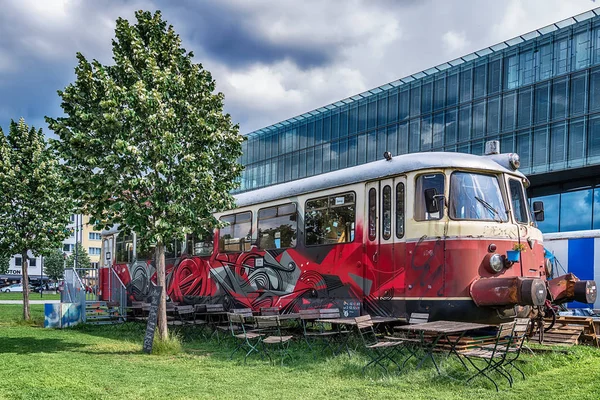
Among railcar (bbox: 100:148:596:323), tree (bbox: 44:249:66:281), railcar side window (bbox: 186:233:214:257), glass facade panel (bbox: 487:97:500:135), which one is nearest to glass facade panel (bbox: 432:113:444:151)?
glass facade panel (bbox: 487:97:500:135)

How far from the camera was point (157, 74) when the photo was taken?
38.3ft

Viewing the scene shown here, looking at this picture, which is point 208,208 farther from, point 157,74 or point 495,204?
point 495,204

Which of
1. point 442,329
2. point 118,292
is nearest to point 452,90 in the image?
point 118,292

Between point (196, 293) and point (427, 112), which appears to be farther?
point (427, 112)

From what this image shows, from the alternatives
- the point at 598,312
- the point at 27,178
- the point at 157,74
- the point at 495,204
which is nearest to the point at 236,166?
the point at 157,74

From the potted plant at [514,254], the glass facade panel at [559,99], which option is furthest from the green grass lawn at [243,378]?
the glass facade panel at [559,99]

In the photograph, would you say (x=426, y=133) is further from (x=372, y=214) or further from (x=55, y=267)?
(x=55, y=267)

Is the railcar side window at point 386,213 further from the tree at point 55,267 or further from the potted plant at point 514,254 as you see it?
the tree at point 55,267

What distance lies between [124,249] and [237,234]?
695cm

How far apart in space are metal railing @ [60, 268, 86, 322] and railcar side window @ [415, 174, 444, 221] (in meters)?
11.9

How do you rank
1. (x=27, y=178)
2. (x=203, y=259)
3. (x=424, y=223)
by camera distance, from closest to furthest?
(x=424, y=223)
(x=203, y=259)
(x=27, y=178)

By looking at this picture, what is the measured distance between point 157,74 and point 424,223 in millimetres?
5668

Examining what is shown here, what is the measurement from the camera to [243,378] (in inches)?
366

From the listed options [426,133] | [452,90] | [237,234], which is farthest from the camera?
[426,133]
